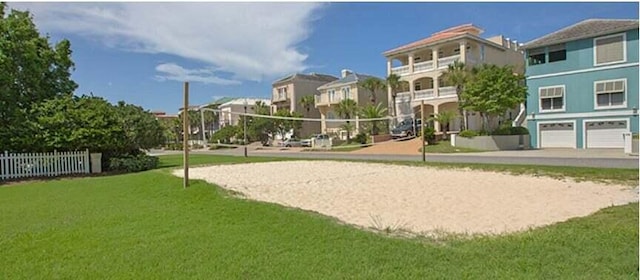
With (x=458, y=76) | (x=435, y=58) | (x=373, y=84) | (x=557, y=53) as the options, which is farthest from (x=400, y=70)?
(x=557, y=53)

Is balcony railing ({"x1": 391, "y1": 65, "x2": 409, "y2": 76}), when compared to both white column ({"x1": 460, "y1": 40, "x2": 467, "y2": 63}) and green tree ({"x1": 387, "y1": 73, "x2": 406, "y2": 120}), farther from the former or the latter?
white column ({"x1": 460, "y1": 40, "x2": 467, "y2": 63})

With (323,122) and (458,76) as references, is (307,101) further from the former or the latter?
(458,76)

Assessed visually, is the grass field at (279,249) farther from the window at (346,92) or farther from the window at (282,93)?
the window at (282,93)

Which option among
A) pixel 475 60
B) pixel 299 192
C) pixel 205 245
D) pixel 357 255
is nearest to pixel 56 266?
pixel 205 245

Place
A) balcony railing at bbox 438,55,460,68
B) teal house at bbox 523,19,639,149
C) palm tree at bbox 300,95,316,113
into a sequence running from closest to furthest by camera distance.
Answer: teal house at bbox 523,19,639,149 < balcony railing at bbox 438,55,460,68 < palm tree at bbox 300,95,316,113

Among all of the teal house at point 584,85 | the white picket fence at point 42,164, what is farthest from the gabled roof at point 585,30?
the white picket fence at point 42,164

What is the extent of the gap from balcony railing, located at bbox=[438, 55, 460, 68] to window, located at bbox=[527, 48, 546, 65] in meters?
8.18

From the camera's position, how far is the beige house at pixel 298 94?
173 feet

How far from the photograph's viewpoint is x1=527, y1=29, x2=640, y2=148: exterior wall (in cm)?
2323

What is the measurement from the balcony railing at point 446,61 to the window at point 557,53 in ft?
30.8

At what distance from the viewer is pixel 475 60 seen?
36.5 meters

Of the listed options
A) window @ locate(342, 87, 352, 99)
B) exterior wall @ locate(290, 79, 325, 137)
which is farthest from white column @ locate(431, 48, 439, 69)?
exterior wall @ locate(290, 79, 325, 137)

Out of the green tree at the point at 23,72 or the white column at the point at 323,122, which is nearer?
the green tree at the point at 23,72

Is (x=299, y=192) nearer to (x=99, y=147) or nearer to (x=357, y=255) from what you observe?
(x=357, y=255)
